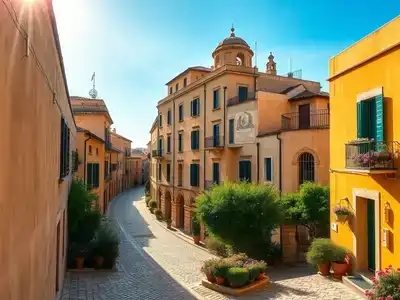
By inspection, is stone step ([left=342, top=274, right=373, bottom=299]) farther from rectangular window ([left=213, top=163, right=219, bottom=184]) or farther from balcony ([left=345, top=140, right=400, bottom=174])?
rectangular window ([left=213, top=163, right=219, bottom=184])

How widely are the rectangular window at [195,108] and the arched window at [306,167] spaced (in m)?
11.7

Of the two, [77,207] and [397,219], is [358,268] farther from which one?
[77,207]

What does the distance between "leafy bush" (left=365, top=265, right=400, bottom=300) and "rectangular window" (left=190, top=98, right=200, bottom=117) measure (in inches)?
861

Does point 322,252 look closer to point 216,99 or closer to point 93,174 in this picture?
point 216,99

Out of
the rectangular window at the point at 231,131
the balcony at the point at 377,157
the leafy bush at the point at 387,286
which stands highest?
the rectangular window at the point at 231,131

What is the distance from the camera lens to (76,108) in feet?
112

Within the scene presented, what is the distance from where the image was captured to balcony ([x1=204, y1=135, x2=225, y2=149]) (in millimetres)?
25280

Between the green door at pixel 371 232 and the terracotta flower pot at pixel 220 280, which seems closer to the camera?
the green door at pixel 371 232

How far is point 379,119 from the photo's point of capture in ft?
32.8

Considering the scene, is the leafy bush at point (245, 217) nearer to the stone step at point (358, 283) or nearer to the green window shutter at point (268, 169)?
the green window shutter at point (268, 169)

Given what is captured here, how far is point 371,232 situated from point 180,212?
2315 centimetres

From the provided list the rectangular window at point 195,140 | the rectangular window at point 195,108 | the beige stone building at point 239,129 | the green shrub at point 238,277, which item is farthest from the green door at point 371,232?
the rectangular window at point 195,108

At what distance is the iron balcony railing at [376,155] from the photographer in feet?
30.6

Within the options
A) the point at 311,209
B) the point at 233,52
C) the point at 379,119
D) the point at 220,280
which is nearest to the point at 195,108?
the point at 233,52
